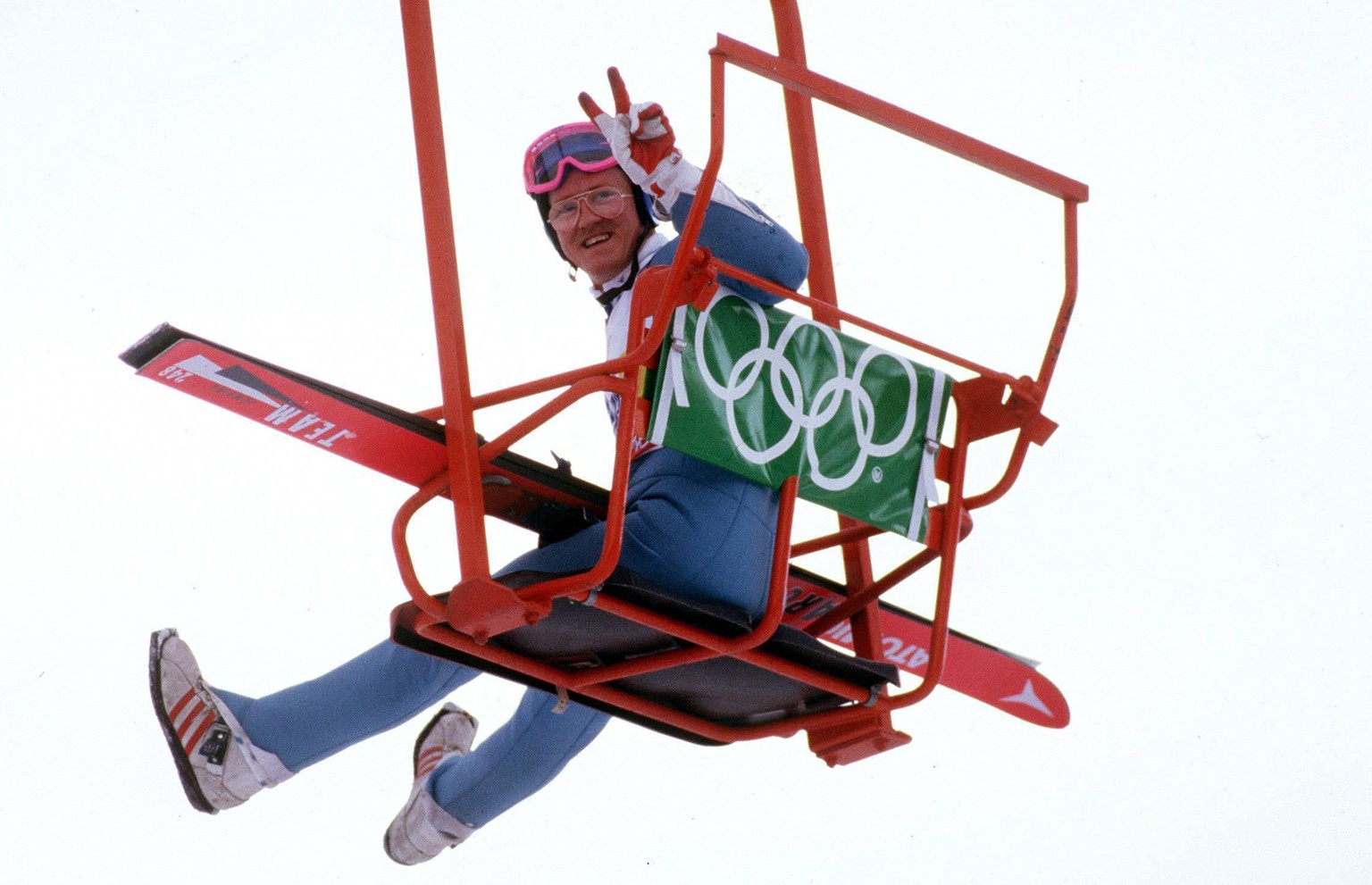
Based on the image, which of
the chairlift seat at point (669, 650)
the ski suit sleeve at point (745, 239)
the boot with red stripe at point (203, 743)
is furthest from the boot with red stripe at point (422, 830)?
the ski suit sleeve at point (745, 239)

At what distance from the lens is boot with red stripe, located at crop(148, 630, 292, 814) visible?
4.34 metres

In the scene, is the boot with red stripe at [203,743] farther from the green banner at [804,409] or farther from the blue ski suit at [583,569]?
the green banner at [804,409]

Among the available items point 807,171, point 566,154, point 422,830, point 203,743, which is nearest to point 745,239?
point 566,154

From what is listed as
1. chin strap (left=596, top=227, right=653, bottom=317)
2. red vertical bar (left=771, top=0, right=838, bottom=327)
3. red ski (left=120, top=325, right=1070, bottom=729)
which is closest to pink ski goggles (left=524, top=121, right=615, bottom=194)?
chin strap (left=596, top=227, right=653, bottom=317)

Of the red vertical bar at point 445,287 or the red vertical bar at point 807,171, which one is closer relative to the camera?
the red vertical bar at point 445,287

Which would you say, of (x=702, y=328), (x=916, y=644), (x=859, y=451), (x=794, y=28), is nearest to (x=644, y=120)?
(x=702, y=328)

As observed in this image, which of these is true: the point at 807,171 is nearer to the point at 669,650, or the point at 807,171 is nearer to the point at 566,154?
the point at 566,154

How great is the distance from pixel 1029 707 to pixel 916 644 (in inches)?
11.4

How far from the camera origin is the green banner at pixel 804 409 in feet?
12.3

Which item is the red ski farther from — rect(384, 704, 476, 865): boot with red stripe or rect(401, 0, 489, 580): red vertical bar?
rect(384, 704, 476, 865): boot with red stripe

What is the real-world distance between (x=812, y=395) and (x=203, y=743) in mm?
1437

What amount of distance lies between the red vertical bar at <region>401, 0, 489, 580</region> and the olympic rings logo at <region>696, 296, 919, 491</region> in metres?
0.42

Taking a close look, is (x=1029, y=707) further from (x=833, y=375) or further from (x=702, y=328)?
(x=702, y=328)

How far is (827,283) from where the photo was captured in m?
4.76
